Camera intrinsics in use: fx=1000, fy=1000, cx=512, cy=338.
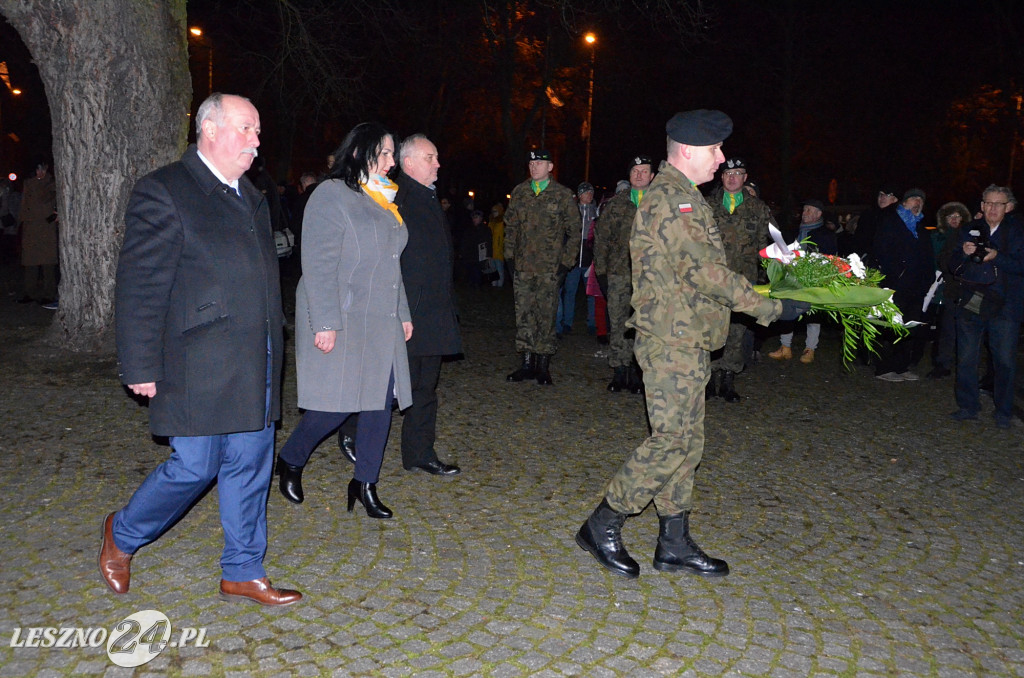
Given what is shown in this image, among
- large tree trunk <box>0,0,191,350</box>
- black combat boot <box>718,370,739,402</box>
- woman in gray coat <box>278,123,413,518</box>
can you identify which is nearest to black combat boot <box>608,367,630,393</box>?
black combat boot <box>718,370,739,402</box>

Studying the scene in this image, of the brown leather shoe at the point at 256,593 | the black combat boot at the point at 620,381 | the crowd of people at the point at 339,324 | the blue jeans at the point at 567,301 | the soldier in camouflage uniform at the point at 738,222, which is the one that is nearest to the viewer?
the crowd of people at the point at 339,324

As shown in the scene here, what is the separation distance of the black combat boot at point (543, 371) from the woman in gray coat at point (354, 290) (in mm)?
4382

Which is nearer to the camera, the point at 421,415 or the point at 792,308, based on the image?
the point at 792,308

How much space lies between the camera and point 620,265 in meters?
9.75

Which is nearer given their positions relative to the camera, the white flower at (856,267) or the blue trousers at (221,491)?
the blue trousers at (221,491)

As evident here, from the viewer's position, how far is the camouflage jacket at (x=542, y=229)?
31.6 feet

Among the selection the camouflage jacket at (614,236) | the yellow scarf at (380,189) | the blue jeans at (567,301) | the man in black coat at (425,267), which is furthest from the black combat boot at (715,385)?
the yellow scarf at (380,189)

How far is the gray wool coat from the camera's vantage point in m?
5.01

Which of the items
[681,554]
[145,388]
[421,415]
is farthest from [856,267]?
[145,388]

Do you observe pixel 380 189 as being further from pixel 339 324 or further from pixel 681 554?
Result: pixel 681 554

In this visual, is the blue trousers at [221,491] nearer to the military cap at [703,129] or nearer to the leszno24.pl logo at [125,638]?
the leszno24.pl logo at [125,638]

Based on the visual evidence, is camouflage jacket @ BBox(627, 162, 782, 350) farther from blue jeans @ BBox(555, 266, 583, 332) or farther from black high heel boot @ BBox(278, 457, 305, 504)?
blue jeans @ BBox(555, 266, 583, 332)

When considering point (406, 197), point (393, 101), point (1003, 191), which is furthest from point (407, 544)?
point (393, 101)

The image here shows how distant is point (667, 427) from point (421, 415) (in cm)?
210
